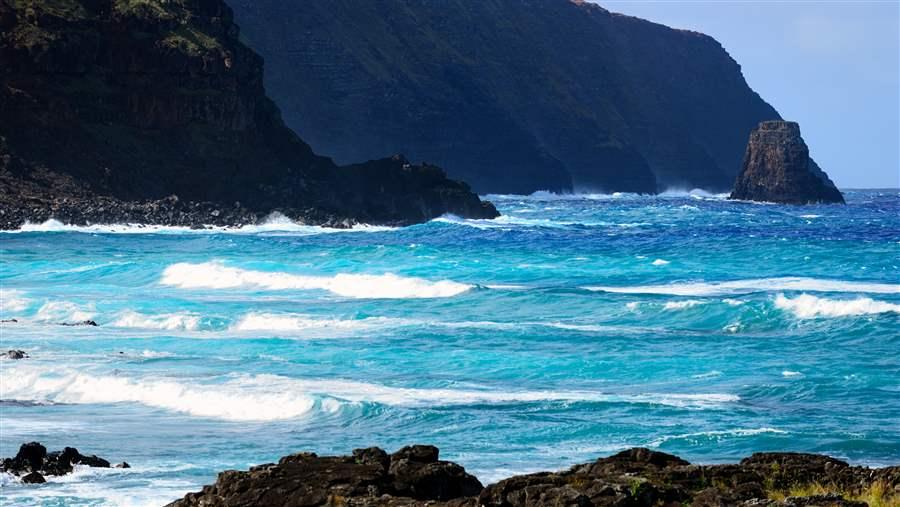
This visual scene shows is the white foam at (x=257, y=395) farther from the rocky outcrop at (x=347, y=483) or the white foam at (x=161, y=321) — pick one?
the rocky outcrop at (x=347, y=483)

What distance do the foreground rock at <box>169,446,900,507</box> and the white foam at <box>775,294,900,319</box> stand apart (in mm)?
26347

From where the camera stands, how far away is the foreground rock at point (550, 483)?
12469 millimetres

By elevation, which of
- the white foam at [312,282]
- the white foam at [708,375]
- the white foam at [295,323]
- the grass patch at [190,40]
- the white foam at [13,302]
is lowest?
the white foam at [708,375]

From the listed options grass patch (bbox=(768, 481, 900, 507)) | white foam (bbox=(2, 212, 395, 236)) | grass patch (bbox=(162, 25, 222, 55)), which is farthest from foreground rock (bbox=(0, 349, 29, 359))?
grass patch (bbox=(162, 25, 222, 55))

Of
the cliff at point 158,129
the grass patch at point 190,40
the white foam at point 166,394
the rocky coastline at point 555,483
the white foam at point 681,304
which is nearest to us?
the rocky coastline at point 555,483

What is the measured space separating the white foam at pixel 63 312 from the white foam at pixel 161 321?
1.09m

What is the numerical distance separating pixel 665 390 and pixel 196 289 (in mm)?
28216

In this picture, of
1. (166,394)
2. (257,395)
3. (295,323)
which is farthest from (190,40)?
(257,395)

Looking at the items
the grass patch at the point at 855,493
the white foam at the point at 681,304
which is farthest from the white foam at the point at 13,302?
the grass patch at the point at 855,493

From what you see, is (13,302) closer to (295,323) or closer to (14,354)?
(295,323)

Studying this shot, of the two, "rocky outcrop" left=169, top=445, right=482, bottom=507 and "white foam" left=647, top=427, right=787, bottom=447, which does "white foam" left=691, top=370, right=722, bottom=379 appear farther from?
"rocky outcrop" left=169, top=445, right=482, bottom=507

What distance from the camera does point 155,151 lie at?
100375 millimetres

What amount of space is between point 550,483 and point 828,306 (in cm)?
3010

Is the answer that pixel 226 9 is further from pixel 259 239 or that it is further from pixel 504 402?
pixel 504 402
